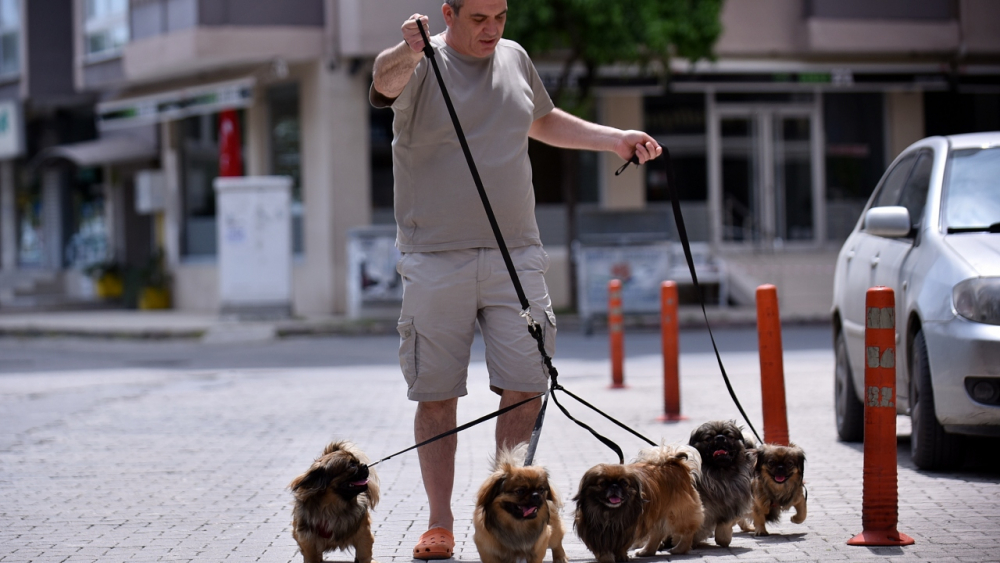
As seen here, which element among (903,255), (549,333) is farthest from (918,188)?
(549,333)

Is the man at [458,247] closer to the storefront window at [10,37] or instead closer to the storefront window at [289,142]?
the storefront window at [289,142]

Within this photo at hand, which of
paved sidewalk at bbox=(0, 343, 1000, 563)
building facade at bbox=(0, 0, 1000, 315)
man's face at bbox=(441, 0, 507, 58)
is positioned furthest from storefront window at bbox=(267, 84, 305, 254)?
man's face at bbox=(441, 0, 507, 58)

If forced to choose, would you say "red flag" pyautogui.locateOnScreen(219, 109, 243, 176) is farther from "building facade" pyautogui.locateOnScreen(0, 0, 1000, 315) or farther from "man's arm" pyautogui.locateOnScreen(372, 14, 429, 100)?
"man's arm" pyautogui.locateOnScreen(372, 14, 429, 100)

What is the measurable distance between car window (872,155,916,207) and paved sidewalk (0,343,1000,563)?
1.55 metres

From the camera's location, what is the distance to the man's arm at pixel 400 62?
413 centimetres

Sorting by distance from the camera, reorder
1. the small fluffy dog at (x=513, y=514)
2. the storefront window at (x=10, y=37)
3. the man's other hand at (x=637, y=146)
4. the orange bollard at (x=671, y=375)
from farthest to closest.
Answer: the storefront window at (x=10, y=37)
the orange bollard at (x=671, y=375)
the man's other hand at (x=637, y=146)
the small fluffy dog at (x=513, y=514)

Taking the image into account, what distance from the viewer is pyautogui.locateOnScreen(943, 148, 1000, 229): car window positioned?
6297 millimetres

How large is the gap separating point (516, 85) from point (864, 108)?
857 inches

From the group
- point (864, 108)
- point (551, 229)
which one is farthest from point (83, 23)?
point (864, 108)

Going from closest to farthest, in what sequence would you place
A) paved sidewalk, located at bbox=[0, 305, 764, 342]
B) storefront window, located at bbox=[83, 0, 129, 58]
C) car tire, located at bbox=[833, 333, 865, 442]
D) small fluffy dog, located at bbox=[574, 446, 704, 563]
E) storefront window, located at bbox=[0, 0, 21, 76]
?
small fluffy dog, located at bbox=[574, 446, 704, 563] → car tire, located at bbox=[833, 333, 865, 442] → paved sidewalk, located at bbox=[0, 305, 764, 342] → storefront window, located at bbox=[83, 0, 129, 58] → storefront window, located at bbox=[0, 0, 21, 76]

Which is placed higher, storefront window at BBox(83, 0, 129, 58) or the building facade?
storefront window at BBox(83, 0, 129, 58)

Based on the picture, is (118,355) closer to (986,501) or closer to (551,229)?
(551,229)

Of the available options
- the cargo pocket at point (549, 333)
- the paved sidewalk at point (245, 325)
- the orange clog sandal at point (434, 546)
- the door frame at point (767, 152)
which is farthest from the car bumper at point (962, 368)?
the door frame at point (767, 152)

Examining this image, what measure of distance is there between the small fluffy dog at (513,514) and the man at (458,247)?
542 mm
